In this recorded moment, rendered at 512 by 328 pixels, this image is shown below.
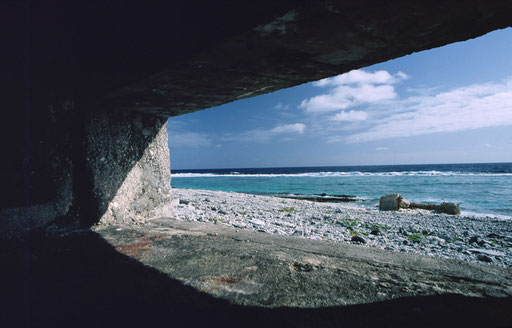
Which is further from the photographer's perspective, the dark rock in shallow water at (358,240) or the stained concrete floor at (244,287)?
the dark rock in shallow water at (358,240)

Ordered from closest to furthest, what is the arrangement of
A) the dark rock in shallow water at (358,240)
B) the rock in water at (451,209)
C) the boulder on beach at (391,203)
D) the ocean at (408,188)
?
the dark rock in shallow water at (358,240) < the rock in water at (451,209) < the boulder on beach at (391,203) < the ocean at (408,188)

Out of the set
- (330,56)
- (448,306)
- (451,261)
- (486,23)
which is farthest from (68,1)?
(451,261)

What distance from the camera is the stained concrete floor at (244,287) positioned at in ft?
3.33

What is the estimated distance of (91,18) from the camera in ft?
5.89

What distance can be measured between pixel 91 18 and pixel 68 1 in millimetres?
165

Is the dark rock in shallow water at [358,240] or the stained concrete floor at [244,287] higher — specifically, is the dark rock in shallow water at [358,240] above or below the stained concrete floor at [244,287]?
below

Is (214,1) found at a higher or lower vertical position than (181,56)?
higher

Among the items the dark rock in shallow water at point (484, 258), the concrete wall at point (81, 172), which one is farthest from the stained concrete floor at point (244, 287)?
the dark rock in shallow water at point (484, 258)

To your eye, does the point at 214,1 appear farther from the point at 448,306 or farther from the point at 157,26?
the point at 448,306

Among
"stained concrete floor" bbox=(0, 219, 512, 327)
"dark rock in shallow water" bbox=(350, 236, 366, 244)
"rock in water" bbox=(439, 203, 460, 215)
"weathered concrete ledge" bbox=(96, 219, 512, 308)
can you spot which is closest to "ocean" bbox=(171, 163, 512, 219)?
"rock in water" bbox=(439, 203, 460, 215)

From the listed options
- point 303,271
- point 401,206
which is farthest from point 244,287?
point 401,206

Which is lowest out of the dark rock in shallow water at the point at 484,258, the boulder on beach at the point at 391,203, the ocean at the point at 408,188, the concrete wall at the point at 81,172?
the ocean at the point at 408,188

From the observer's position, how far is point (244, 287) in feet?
4.07

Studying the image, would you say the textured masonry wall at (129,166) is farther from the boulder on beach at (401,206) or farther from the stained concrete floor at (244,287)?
the boulder on beach at (401,206)
